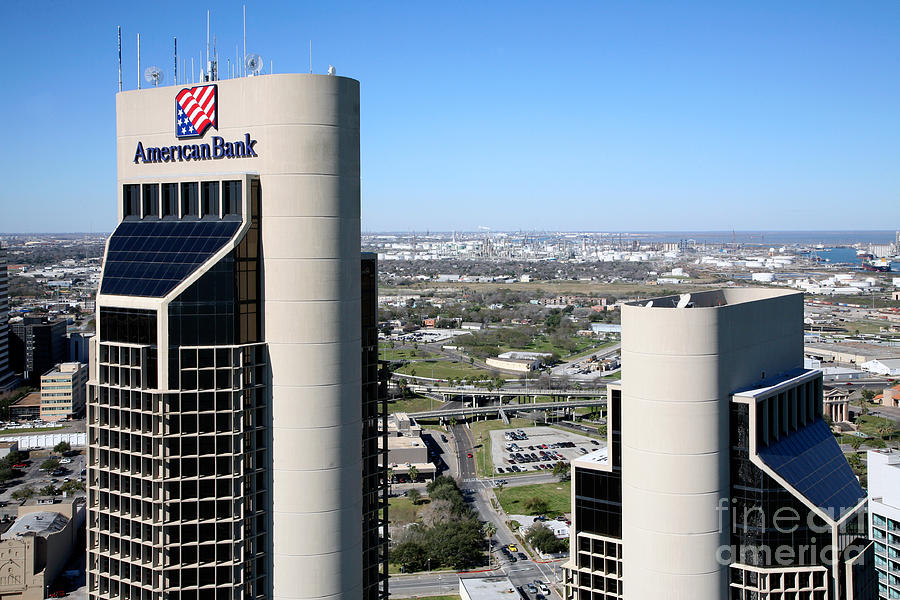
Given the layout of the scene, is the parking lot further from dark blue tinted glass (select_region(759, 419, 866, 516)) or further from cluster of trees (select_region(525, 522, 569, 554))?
dark blue tinted glass (select_region(759, 419, 866, 516))

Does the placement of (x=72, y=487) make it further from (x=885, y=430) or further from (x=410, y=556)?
(x=885, y=430)

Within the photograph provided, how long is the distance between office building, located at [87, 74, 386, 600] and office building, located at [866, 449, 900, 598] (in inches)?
1348

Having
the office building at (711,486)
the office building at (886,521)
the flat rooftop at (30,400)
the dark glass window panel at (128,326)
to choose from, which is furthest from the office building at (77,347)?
the office building at (711,486)

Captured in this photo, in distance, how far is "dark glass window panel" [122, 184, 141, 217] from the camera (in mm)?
31438

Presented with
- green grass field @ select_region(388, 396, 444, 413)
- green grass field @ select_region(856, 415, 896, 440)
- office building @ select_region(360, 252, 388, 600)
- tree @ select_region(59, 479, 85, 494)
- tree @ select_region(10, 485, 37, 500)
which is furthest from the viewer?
green grass field @ select_region(388, 396, 444, 413)

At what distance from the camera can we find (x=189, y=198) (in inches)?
1194

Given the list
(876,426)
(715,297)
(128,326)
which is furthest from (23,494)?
(876,426)

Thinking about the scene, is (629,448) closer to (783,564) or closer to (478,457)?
(783,564)

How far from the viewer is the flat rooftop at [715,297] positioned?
34.6 metres

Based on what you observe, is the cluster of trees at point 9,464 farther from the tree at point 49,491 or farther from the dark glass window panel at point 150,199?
the dark glass window panel at point 150,199

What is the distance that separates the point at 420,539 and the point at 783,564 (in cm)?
5727

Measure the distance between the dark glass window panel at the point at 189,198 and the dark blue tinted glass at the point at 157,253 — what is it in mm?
456

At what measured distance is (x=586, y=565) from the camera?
32.4 m

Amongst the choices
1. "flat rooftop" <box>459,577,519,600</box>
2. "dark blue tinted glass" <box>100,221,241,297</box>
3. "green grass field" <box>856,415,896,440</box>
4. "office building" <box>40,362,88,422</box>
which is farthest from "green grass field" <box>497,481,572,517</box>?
"office building" <box>40,362,88,422</box>
